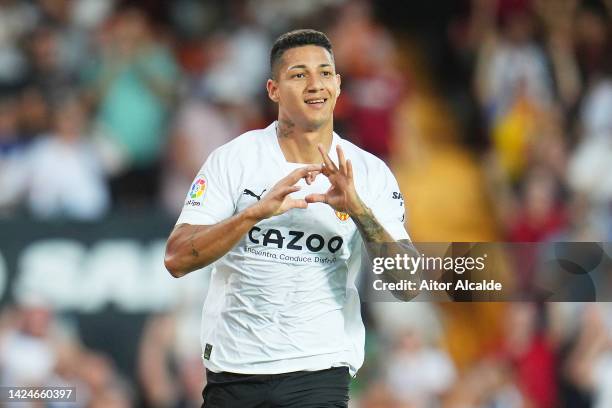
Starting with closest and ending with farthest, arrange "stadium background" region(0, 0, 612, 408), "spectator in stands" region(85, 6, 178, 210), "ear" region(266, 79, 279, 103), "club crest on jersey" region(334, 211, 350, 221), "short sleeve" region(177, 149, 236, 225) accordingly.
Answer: "short sleeve" region(177, 149, 236, 225)
"club crest on jersey" region(334, 211, 350, 221)
"ear" region(266, 79, 279, 103)
"stadium background" region(0, 0, 612, 408)
"spectator in stands" region(85, 6, 178, 210)

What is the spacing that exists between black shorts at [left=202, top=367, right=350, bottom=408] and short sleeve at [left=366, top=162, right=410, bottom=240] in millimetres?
686

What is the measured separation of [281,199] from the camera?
5.11 m

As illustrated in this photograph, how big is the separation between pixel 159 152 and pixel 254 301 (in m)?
6.94

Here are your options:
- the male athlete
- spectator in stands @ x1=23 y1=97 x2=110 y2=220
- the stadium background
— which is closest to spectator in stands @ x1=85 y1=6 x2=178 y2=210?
the stadium background

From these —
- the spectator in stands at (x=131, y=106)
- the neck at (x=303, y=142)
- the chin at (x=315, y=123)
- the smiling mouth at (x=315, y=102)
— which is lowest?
the neck at (x=303, y=142)

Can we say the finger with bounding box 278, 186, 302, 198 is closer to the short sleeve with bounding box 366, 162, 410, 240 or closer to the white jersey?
the white jersey

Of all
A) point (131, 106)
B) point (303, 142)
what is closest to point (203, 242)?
point (303, 142)

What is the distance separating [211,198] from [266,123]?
668 cm

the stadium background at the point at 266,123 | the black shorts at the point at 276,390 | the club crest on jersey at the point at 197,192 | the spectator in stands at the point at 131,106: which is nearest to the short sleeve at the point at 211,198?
the club crest on jersey at the point at 197,192

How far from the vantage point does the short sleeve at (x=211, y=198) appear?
545 cm

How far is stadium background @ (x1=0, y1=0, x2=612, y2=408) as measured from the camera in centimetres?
1091

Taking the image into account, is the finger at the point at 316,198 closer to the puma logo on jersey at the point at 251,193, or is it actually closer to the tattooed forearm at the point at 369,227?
the tattooed forearm at the point at 369,227

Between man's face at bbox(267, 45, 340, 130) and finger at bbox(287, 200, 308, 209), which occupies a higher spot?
man's face at bbox(267, 45, 340, 130)

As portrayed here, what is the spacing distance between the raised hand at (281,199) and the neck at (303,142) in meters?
0.49
